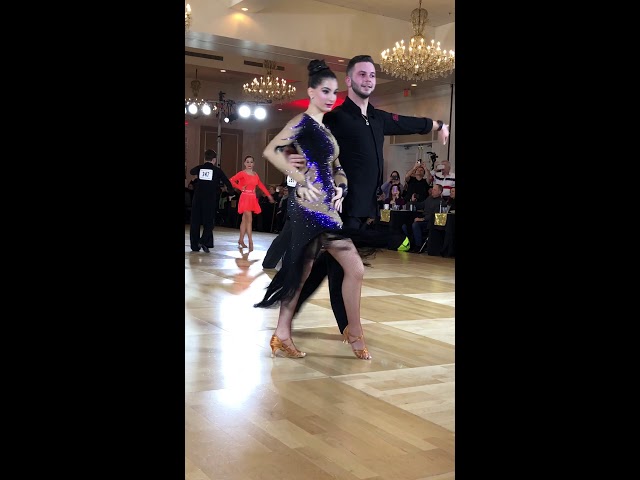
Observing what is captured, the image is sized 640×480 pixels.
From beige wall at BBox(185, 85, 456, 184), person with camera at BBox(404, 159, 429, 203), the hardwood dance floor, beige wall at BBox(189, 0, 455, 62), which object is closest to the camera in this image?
the hardwood dance floor

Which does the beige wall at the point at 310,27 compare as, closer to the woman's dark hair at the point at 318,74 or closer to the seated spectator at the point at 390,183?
the seated spectator at the point at 390,183

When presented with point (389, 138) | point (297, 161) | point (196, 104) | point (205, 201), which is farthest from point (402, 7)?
point (297, 161)

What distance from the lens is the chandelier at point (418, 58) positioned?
34.7 ft

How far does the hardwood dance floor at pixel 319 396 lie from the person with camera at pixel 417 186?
5.98 metres

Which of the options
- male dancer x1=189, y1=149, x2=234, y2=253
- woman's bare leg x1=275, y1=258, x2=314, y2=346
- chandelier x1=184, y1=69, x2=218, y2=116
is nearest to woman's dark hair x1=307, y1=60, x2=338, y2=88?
woman's bare leg x1=275, y1=258, x2=314, y2=346

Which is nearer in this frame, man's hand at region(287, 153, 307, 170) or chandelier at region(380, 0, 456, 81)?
man's hand at region(287, 153, 307, 170)

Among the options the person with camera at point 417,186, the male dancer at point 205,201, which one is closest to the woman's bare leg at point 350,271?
the male dancer at point 205,201

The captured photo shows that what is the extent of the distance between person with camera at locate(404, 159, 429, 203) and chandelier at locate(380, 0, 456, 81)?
4.84ft

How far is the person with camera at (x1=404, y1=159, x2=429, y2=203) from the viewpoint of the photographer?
11344mm

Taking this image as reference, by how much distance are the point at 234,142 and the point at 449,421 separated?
19.1 m

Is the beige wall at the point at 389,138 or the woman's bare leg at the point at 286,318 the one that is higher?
the beige wall at the point at 389,138

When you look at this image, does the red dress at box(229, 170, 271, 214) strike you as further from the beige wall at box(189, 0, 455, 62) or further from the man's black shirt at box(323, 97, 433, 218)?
the man's black shirt at box(323, 97, 433, 218)
